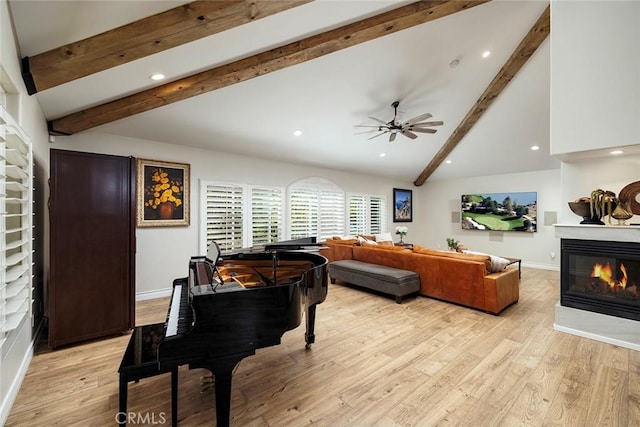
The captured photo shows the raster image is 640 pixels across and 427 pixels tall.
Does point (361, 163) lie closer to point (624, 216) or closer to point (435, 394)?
point (624, 216)

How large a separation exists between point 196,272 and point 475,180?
8.59 meters

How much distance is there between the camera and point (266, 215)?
604 cm

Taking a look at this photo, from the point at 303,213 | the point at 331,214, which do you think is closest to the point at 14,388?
the point at 303,213

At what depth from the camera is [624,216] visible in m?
3.06

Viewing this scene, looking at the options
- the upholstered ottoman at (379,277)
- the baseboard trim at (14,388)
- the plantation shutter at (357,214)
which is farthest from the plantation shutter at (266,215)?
the baseboard trim at (14,388)

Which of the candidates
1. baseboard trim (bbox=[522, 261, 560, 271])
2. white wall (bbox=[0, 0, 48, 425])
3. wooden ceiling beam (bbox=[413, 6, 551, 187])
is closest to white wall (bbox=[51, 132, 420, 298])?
white wall (bbox=[0, 0, 48, 425])

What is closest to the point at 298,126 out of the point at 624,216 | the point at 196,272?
the point at 196,272

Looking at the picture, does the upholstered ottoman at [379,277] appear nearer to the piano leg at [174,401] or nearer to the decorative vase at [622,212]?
the decorative vase at [622,212]

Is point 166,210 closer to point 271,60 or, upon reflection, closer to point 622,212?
point 271,60

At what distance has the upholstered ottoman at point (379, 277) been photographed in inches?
170

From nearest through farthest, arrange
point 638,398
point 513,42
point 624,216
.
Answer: point 638,398
point 624,216
point 513,42

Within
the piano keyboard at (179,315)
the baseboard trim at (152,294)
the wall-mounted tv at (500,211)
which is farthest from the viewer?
the wall-mounted tv at (500,211)

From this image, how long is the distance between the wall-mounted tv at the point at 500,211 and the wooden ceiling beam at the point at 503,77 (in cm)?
192

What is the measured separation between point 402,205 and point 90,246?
840 centimetres
